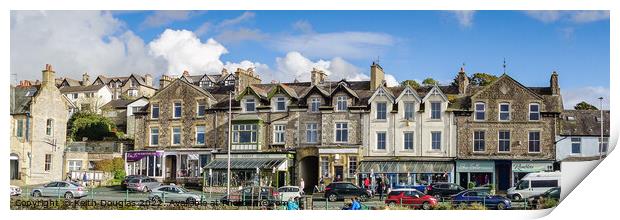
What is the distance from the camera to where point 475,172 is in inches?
1742

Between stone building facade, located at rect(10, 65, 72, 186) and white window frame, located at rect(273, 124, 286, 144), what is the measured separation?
12.8 metres

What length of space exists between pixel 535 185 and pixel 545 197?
218 cm

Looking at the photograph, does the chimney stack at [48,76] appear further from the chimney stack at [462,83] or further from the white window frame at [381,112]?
the chimney stack at [462,83]

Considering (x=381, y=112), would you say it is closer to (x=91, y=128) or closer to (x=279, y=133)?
(x=279, y=133)

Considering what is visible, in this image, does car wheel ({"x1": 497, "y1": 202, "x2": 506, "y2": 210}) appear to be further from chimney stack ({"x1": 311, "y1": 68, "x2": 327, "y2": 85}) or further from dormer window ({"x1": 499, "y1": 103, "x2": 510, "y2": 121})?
chimney stack ({"x1": 311, "y1": 68, "x2": 327, "y2": 85})

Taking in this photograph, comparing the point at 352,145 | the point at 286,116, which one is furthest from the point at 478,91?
the point at 286,116

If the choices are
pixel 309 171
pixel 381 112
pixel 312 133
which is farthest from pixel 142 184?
pixel 381 112

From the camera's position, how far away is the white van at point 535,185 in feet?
123

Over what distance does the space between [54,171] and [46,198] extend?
35.5ft

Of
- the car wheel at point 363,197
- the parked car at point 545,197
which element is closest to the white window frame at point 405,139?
the car wheel at point 363,197

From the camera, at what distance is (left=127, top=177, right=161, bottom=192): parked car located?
42.3 metres

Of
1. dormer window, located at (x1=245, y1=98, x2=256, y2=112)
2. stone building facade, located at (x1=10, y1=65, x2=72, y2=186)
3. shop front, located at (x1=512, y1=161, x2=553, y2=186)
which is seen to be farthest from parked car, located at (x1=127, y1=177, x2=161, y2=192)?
shop front, located at (x1=512, y1=161, x2=553, y2=186)

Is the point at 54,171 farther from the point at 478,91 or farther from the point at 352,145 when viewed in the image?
the point at 478,91

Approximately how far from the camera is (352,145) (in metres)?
45.4
